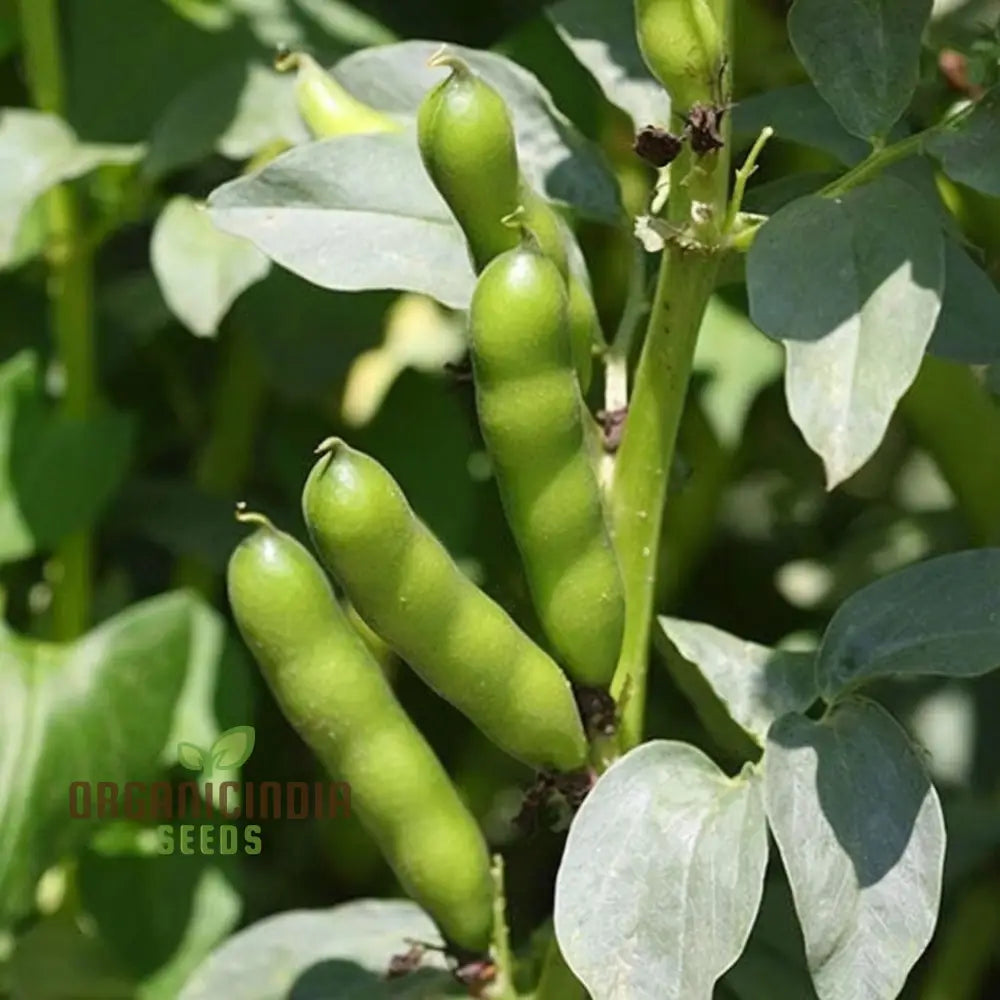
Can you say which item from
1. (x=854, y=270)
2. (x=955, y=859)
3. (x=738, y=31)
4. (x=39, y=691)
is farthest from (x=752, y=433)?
(x=854, y=270)

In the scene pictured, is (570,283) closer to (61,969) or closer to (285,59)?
(285,59)

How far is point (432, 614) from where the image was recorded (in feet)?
2.27

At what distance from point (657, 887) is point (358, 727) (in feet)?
0.46

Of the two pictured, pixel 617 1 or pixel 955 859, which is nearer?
pixel 617 1

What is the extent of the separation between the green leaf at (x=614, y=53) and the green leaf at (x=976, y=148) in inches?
7.0

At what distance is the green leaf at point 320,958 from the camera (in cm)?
85

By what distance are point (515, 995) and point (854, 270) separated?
0.31 meters

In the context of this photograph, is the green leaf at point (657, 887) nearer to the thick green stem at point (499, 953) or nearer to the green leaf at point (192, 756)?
the thick green stem at point (499, 953)

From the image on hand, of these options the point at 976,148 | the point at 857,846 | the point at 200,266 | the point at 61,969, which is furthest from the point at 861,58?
the point at 61,969

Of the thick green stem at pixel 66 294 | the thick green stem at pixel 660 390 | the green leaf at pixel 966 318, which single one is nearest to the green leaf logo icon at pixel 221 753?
the thick green stem at pixel 66 294

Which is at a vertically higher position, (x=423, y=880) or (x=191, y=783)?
(x=423, y=880)

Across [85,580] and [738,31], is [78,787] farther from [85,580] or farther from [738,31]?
[738,31]

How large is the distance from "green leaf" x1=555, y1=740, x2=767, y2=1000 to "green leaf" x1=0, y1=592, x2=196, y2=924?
0.40 metres

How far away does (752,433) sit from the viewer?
1.29m
